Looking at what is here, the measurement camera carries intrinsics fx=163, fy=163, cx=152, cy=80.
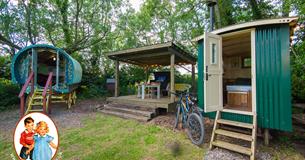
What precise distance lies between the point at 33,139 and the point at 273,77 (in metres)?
3.71

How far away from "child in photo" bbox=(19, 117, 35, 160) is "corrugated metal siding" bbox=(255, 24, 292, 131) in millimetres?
3605

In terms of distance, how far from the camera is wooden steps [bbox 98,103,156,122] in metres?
5.34

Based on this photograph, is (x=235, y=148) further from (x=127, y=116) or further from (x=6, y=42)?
(x=6, y=42)

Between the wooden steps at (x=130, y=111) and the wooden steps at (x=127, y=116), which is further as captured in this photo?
the wooden steps at (x=130, y=111)

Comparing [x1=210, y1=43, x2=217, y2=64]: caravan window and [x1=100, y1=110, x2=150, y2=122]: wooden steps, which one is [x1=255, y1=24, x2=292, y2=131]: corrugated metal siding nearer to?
[x1=210, y1=43, x2=217, y2=64]: caravan window

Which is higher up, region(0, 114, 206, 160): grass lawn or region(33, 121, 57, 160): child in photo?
region(33, 121, 57, 160): child in photo

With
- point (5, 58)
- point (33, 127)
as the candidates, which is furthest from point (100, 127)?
point (5, 58)

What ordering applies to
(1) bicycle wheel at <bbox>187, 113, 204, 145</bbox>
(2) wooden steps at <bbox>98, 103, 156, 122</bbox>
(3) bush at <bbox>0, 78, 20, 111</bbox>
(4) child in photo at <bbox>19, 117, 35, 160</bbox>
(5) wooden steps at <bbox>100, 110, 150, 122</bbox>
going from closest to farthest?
(4) child in photo at <bbox>19, 117, 35, 160</bbox>, (1) bicycle wheel at <bbox>187, 113, 204, 145</bbox>, (5) wooden steps at <bbox>100, 110, 150, 122</bbox>, (2) wooden steps at <bbox>98, 103, 156, 122</bbox>, (3) bush at <bbox>0, 78, 20, 111</bbox>

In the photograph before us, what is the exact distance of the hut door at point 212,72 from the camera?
333 cm

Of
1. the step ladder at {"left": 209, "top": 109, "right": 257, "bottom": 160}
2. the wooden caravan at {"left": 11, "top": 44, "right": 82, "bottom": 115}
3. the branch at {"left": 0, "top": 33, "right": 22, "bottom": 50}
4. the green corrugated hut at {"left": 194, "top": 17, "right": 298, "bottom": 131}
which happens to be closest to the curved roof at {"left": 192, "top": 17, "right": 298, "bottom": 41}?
the green corrugated hut at {"left": 194, "top": 17, "right": 298, "bottom": 131}

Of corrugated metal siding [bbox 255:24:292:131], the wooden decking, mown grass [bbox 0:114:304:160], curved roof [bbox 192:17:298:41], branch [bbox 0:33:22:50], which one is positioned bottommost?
mown grass [bbox 0:114:304:160]

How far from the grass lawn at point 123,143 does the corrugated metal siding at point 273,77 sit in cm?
141

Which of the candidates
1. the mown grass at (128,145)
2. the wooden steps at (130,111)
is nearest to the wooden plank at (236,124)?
the mown grass at (128,145)

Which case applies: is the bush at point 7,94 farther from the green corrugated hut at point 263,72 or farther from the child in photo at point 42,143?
the green corrugated hut at point 263,72
